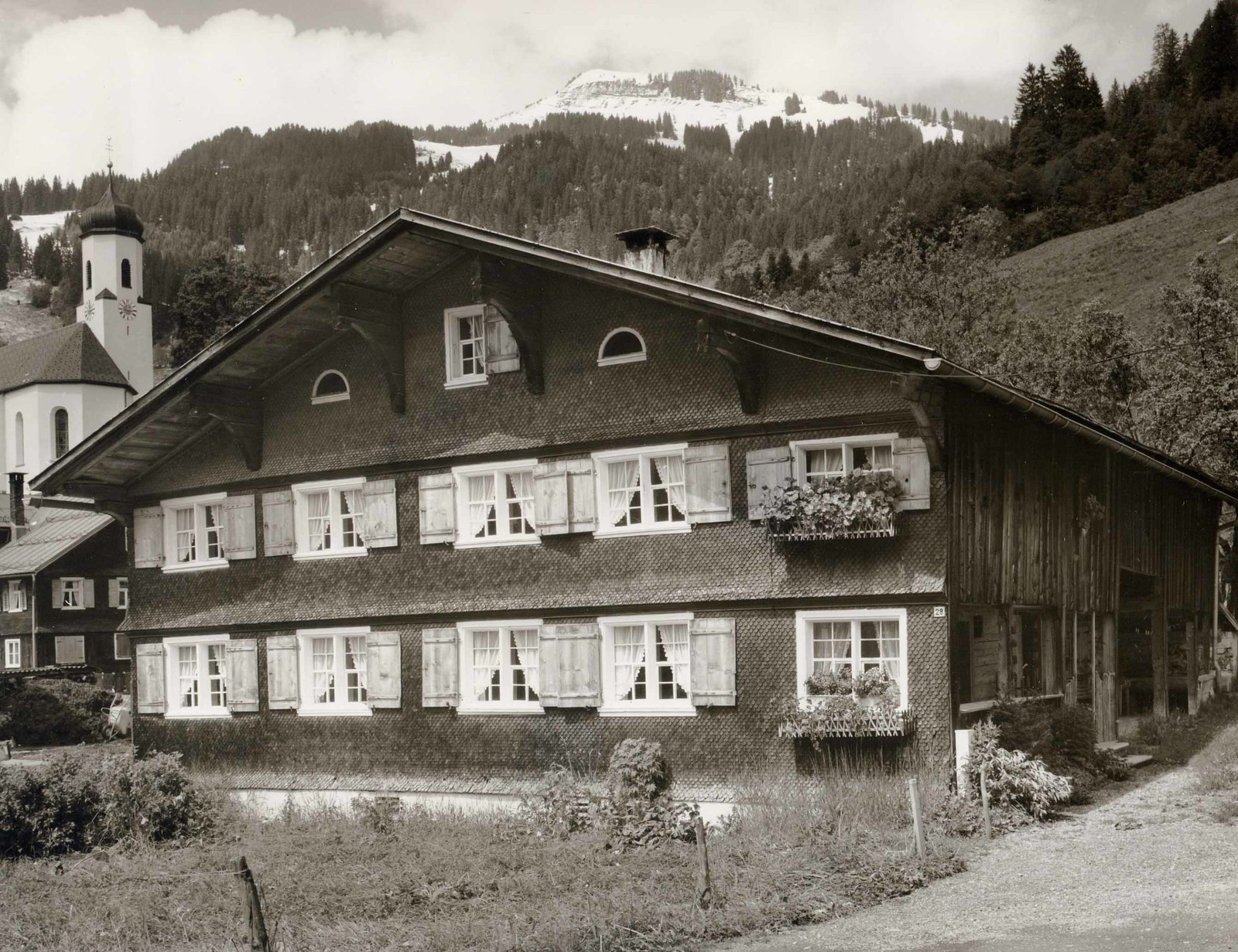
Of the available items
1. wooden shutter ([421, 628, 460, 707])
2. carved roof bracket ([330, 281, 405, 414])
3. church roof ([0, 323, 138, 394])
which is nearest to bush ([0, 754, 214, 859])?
wooden shutter ([421, 628, 460, 707])

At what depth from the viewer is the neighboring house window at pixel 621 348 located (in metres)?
21.3

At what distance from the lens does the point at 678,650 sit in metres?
20.8

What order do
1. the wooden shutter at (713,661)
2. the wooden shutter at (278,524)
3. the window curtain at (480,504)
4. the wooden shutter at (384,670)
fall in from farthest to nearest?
the wooden shutter at (278,524) < the wooden shutter at (384,670) < the window curtain at (480,504) < the wooden shutter at (713,661)

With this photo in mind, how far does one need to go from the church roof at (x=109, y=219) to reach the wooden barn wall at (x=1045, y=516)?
76.4m

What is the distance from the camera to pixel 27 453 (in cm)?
8488

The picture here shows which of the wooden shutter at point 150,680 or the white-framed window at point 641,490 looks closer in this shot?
the white-framed window at point 641,490

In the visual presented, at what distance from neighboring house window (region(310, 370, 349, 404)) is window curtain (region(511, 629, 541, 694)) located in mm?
5082

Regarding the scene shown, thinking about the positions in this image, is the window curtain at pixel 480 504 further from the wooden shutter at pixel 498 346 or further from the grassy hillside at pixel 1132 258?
the grassy hillside at pixel 1132 258

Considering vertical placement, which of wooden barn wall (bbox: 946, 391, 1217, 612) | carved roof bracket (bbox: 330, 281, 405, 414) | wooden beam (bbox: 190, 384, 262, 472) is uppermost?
carved roof bracket (bbox: 330, 281, 405, 414)

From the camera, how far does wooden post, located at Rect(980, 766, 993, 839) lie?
16703mm

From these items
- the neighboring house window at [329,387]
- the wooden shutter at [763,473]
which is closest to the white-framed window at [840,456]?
the wooden shutter at [763,473]

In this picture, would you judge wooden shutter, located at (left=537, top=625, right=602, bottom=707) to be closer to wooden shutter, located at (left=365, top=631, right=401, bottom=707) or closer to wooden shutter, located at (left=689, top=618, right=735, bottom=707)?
wooden shutter, located at (left=689, top=618, right=735, bottom=707)

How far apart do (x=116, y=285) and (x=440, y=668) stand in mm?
77231

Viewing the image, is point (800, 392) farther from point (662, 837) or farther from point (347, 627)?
point (347, 627)
